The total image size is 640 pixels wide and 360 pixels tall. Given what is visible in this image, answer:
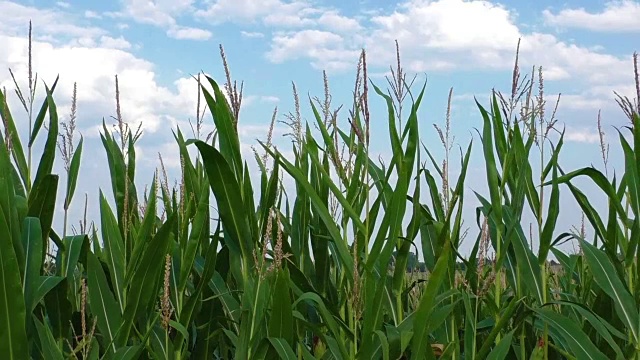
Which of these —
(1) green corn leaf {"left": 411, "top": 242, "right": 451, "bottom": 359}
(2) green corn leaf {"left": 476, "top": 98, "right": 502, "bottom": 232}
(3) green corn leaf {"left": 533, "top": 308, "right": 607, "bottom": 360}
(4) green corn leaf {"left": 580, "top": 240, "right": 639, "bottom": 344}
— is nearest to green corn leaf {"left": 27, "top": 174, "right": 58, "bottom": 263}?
(1) green corn leaf {"left": 411, "top": 242, "right": 451, "bottom": 359}

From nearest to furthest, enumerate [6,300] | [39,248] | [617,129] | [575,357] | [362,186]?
[6,300] < [39,248] < [362,186] < [575,357] < [617,129]

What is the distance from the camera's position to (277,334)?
206 cm

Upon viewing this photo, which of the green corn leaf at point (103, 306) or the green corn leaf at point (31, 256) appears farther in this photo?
the green corn leaf at point (103, 306)

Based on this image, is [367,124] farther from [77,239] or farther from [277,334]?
[77,239]

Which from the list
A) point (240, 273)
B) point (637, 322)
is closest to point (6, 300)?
point (240, 273)

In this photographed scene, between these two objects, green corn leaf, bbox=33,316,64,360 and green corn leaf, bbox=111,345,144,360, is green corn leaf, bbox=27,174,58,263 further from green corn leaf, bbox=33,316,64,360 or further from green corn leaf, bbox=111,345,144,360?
green corn leaf, bbox=111,345,144,360

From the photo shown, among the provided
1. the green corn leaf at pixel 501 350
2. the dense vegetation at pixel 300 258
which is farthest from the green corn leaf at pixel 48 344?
the green corn leaf at pixel 501 350

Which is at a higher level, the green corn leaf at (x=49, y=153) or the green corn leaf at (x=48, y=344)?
the green corn leaf at (x=49, y=153)

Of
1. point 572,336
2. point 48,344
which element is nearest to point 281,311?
point 48,344

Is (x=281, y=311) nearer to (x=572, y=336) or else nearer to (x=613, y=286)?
(x=572, y=336)

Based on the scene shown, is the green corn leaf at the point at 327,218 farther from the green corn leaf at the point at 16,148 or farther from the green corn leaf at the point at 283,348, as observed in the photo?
the green corn leaf at the point at 16,148

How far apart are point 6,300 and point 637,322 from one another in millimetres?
1745

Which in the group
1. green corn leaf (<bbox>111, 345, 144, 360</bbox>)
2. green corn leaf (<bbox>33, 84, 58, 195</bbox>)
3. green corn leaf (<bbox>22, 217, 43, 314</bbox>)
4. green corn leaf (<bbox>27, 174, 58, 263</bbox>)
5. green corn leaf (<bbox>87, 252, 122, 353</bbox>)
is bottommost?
green corn leaf (<bbox>111, 345, 144, 360</bbox>)

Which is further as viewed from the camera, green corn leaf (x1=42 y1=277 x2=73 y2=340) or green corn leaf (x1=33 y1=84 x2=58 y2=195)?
green corn leaf (x1=33 y1=84 x2=58 y2=195)
